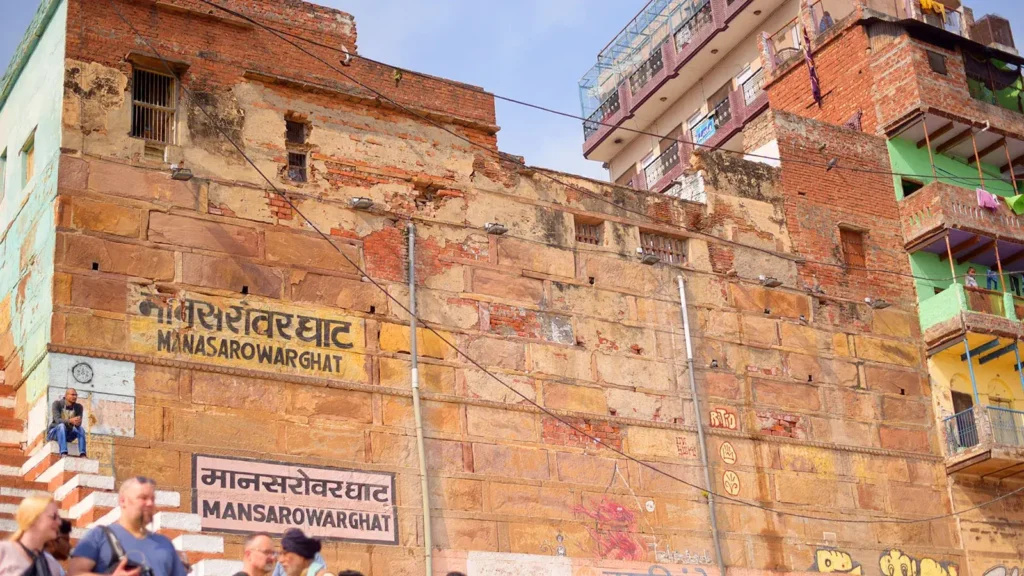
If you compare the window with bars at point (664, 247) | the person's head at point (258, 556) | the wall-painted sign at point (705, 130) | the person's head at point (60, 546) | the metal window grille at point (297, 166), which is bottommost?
the person's head at point (258, 556)

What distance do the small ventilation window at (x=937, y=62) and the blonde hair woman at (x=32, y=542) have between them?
2219 centimetres

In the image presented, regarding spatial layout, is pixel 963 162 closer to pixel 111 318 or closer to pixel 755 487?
pixel 755 487

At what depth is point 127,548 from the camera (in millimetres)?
9469

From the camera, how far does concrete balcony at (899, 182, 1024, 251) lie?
Result: 26047 millimetres

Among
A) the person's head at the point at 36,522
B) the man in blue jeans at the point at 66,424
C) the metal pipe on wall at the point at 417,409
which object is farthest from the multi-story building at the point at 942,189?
the person's head at the point at 36,522

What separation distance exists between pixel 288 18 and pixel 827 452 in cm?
1113

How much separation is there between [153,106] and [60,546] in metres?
10.9

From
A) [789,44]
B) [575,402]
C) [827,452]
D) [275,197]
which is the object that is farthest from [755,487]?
[789,44]

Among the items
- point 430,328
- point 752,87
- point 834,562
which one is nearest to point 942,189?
point 834,562

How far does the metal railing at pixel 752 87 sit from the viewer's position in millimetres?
34188

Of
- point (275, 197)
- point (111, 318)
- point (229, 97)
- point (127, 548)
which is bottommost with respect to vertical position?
point (127, 548)

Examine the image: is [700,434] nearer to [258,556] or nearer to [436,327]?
[436,327]

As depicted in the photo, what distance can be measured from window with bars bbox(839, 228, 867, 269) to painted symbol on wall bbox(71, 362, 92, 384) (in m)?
13.9

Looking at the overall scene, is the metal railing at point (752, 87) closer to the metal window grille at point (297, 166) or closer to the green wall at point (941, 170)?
the green wall at point (941, 170)
